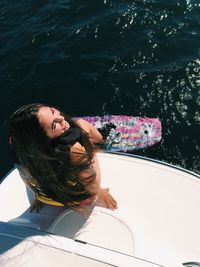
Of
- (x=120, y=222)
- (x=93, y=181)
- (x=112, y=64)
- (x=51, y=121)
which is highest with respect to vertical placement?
(x=51, y=121)

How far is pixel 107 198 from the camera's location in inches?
179

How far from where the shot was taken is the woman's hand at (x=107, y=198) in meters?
4.52

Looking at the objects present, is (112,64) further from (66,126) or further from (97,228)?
(97,228)

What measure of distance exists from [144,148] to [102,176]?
1944mm

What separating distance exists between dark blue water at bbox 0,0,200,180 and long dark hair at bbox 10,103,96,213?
2.65 metres

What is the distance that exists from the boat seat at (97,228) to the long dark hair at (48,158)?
0.56 ft

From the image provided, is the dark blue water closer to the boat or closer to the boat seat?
the boat

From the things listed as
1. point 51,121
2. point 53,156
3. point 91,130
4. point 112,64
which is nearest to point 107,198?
point 91,130

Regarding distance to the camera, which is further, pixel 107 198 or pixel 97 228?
pixel 107 198

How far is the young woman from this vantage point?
3697 millimetres

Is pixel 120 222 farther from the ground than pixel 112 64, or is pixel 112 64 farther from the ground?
pixel 120 222

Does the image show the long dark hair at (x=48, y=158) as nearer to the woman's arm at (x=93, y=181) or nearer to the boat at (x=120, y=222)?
the woman's arm at (x=93, y=181)

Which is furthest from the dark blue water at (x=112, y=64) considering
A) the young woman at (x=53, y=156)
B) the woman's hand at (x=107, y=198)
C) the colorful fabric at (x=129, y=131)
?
the young woman at (x=53, y=156)

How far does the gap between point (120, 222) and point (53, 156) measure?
104 centimetres
